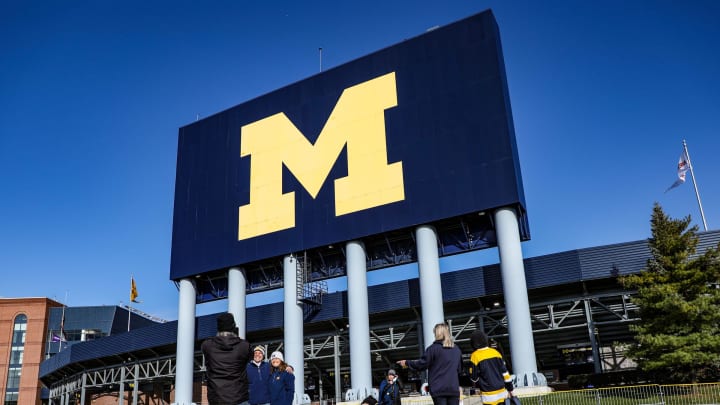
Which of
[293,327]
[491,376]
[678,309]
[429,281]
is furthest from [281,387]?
[293,327]

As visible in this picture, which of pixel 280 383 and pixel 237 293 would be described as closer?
pixel 280 383

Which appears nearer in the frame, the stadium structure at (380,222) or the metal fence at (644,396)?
the metal fence at (644,396)

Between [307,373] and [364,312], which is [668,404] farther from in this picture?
[307,373]

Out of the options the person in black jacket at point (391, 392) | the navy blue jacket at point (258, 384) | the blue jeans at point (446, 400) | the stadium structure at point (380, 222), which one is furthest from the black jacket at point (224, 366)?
the stadium structure at point (380, 222)

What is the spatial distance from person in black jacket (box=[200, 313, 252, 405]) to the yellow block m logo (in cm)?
2405

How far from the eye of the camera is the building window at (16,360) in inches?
2886

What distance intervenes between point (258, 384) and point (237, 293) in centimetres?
2719

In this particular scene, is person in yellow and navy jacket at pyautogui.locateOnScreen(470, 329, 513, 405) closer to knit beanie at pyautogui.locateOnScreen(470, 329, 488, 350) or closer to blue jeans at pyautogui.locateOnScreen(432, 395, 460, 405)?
knit beanie at pyautogui.locateOnScreen(470, 329, 488, 350)

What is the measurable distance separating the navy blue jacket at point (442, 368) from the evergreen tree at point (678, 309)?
1601cm

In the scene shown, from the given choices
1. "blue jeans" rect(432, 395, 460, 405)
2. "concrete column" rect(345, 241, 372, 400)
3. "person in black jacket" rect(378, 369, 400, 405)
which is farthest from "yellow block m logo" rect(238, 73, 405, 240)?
"blue jeans" rect(432, 395, 460, 405)

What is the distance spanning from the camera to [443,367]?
8320 mm

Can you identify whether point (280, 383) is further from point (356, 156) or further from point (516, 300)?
point (356, 156)

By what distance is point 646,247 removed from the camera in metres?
27.7

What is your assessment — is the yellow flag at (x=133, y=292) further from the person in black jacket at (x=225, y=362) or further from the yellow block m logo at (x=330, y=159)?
the person in black jacket at (x=225, y=362)
